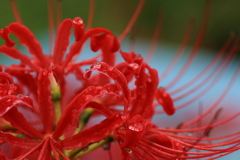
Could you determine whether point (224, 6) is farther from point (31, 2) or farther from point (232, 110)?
point (31, 2)

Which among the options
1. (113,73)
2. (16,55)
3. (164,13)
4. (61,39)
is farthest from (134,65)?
(164,13)

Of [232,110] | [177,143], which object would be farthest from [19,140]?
[232,110]

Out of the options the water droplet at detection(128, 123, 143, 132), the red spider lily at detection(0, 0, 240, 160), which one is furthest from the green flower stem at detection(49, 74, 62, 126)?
the water droplet at detection(128, 123, 143, 132)

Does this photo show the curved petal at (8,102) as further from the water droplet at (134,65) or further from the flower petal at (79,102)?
the water droplet at (134,65)

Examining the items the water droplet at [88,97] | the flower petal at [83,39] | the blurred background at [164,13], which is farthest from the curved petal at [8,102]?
the blurred background at [164,13]

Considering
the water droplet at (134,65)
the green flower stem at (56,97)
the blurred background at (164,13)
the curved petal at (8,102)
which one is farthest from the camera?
the blurred background at (164,13)

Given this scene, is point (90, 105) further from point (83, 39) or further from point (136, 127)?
point (83, 39)

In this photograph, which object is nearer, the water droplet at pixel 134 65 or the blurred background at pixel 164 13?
the water droplet at pixel 134 65
